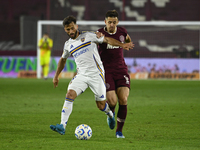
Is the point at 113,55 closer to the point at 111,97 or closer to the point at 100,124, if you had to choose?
the point at 111,97

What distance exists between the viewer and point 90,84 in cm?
625

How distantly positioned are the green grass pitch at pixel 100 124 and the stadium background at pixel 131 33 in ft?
30.2

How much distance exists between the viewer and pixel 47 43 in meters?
19.9

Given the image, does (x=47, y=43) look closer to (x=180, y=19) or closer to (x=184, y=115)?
(x=184, y=115)

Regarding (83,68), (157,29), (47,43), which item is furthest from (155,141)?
(157,29)

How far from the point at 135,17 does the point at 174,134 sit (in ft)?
81.4

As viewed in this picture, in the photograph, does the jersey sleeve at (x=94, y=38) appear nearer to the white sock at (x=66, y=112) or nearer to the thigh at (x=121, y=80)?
the thigh at (x=121, y=80)

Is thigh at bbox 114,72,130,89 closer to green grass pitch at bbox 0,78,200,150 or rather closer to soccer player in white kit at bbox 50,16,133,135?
soccer player in white kit at bbox 50,16,133,135

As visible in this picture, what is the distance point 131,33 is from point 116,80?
16.5 m

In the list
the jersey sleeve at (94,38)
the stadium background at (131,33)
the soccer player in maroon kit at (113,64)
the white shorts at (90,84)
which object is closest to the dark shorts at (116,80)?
the soccer player in maroon kit at (113,64)

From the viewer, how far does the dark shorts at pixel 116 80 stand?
6.46 metres

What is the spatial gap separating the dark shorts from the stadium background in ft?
48.3

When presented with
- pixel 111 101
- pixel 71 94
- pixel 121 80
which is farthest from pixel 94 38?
pixel 111 101

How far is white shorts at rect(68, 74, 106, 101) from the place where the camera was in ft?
20.1
